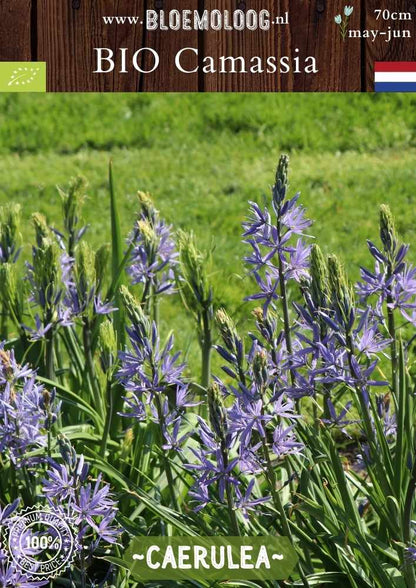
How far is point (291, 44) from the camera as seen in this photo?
3.26 m

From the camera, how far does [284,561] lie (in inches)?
90.4

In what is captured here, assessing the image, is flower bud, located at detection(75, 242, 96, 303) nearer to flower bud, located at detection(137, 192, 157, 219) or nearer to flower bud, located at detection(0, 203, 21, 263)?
flower bud, located at detection(137, 192, 157, 219)

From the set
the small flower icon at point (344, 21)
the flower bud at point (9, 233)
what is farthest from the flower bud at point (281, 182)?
the flower bud at point (9, 233)

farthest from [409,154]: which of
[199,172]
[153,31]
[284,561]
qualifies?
[284,561]

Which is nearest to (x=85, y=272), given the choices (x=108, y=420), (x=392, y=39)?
(x=108, y=420)

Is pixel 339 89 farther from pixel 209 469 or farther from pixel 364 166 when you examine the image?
pixel 364 166

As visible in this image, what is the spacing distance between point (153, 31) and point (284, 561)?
1.85m

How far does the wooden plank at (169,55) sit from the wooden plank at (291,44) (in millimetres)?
58

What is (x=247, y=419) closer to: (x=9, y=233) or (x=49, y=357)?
(x=49, y=357)

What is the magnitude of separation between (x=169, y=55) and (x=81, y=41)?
335 mm

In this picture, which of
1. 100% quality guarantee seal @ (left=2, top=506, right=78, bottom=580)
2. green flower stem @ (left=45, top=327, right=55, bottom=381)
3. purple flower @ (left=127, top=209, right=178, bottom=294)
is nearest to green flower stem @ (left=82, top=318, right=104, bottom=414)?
green flower stem @ (left=45, top=327, right=55, bottom=381)

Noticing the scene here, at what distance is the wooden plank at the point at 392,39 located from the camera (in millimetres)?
3156

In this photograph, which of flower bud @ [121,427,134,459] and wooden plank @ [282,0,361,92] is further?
wooden plank @ [282,0,361,92]

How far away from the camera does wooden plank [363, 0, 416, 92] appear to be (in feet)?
10.4
